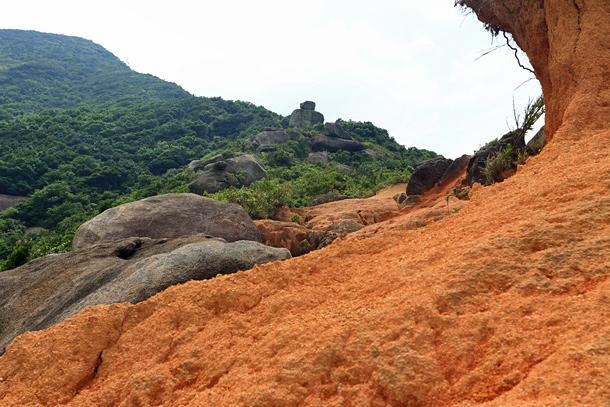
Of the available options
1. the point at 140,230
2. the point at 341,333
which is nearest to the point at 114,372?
the point at 341,333

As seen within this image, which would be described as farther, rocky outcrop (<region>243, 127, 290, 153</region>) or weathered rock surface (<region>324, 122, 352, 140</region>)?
weathered rock surface (<region>324, 122, 352, 140</region>)

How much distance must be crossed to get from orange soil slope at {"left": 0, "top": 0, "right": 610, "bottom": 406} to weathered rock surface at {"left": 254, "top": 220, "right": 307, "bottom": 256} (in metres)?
6.28

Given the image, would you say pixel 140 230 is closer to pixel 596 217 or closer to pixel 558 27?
pixel 596 217

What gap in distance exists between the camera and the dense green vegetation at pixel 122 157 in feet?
86.4

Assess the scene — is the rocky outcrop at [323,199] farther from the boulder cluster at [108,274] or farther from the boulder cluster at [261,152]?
the boulder cluster at [108,274]

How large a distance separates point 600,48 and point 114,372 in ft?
27.2

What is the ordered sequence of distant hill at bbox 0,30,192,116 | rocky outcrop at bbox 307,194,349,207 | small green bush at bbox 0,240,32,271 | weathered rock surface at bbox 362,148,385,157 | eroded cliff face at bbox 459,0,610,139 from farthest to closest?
distant hill at bbox 0,30,192,116 → weathered rock surface at bbox 362,148,385,157 → rocky outcrop at bbox 307,194,349,207 → small green bush at bbox 0,240,32,271 → eroded cliff face at bbox 459,0,610,139

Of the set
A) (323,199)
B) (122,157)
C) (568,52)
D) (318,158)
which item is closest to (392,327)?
(568,52)

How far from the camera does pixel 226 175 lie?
88.3 ft

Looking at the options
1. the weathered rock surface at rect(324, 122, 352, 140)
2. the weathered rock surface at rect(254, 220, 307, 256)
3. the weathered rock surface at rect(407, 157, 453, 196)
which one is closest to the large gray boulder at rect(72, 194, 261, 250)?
the weathered rock surface at rect(254, 220, 307, 256)

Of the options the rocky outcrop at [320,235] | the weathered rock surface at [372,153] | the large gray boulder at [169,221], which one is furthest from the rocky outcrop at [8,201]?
the weathered rock surface at [372,153]

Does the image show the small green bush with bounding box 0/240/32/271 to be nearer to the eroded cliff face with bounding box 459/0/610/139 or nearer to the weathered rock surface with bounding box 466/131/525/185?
the eroded cliff face with bounding box 459/0/610/139

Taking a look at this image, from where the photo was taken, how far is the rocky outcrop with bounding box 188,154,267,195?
25750mm

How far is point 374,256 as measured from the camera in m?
4.69
